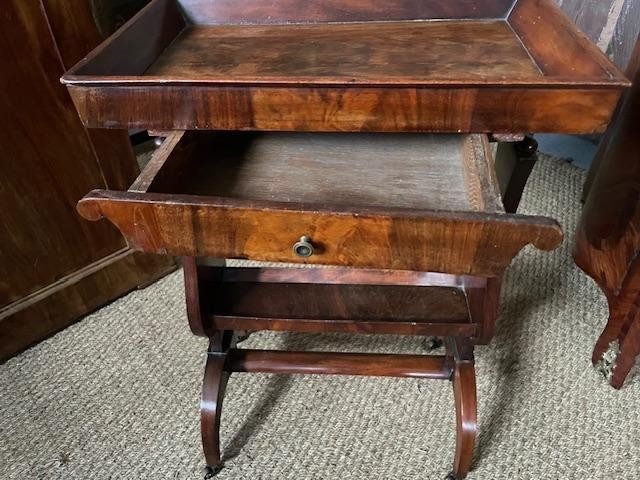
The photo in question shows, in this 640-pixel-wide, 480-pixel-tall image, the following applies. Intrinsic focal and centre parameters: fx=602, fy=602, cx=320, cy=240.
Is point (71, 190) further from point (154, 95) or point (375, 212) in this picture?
point (375, 212)

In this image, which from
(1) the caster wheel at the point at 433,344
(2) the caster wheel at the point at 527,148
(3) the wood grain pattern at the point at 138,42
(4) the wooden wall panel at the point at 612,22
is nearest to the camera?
(3) the wood grain pattern at the point at 138,42

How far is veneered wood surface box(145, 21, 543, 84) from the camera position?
2.24ft

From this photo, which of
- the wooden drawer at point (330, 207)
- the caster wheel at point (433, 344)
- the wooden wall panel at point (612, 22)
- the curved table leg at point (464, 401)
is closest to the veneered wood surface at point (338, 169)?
the wooden drawer at point (330, 207)

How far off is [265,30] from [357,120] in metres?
0.28

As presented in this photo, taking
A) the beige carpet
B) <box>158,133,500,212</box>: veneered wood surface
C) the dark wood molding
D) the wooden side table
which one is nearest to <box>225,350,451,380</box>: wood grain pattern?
the wooden side table

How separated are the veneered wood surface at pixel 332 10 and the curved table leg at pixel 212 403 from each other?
18.7 inches

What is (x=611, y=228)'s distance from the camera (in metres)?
0.94

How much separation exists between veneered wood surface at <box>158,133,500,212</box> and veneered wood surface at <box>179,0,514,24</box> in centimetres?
17

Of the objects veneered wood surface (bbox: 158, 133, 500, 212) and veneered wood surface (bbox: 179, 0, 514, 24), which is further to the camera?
veneered wood surface (bbox: 179, 0, 514, 24)

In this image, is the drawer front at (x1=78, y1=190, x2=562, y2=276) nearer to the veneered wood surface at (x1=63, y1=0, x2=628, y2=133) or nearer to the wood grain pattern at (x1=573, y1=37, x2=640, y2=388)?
the veneered wood surface at (x1=63, y1=0, x2=628, y2=133)

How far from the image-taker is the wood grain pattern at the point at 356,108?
583 mm

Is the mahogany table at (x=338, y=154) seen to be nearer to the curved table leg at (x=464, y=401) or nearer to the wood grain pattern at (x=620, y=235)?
the curved table leg at (x=464, y=401)

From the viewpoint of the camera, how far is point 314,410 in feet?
3.19

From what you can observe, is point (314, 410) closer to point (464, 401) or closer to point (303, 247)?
point (464, 401)
